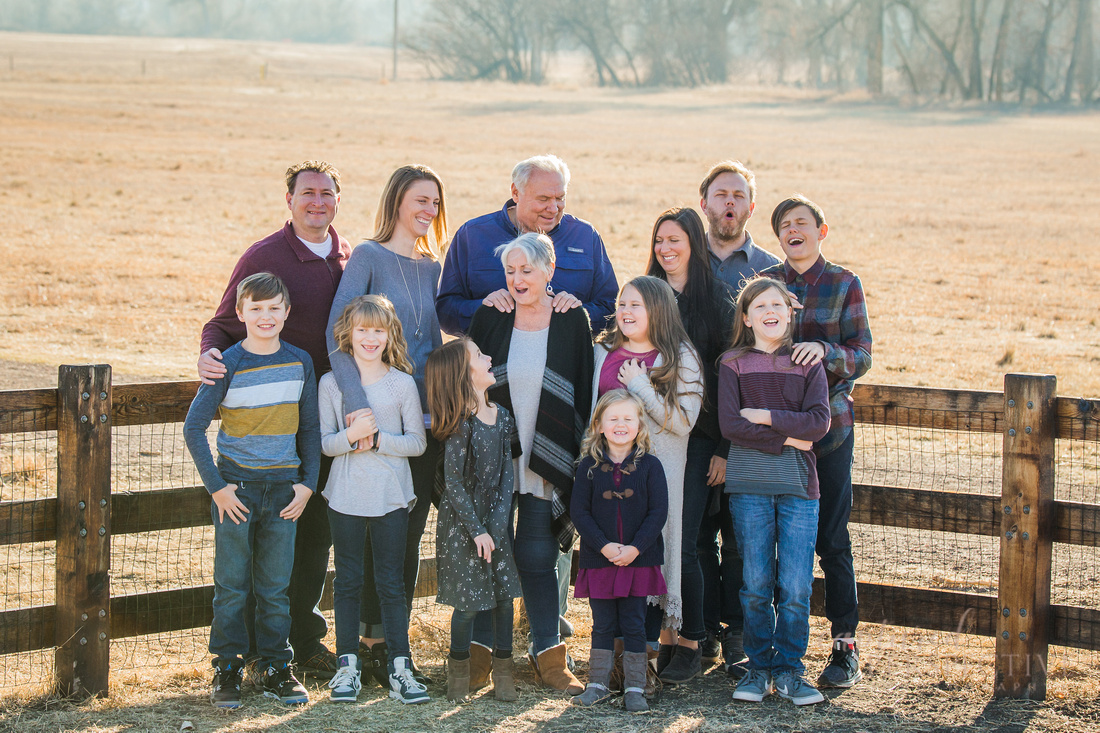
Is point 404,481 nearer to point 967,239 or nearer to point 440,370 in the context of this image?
point 440,370

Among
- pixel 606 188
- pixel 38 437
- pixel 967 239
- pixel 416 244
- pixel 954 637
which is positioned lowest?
pixel 954 637

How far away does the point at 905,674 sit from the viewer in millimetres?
4695

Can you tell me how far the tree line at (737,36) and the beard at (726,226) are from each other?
7019 centimetres

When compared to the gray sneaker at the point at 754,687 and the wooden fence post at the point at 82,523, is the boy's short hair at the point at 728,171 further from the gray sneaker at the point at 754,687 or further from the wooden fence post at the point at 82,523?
the wooden fence post at the point at 82,523

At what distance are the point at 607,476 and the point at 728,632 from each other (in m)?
1.06

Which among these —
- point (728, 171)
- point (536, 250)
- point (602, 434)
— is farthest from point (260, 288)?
point (728, 171)

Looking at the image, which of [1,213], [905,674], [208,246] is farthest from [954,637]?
[1,213]

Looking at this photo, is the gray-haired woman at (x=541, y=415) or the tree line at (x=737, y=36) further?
the tree line at (x=737, y=36)

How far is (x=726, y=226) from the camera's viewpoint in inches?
194

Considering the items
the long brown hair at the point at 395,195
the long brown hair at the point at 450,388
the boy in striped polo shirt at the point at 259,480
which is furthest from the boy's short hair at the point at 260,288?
the long brown hair at the point at 450,388

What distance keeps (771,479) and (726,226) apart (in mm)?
1248

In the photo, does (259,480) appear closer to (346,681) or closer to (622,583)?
(346,681)

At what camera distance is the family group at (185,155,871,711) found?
4.29m

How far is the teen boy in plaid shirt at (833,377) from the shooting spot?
4504 millimetres
